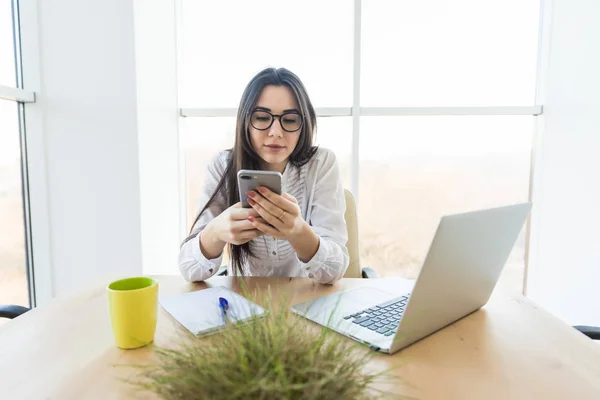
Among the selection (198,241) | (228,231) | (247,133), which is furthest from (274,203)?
(247,133)

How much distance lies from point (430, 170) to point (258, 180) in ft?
5.26

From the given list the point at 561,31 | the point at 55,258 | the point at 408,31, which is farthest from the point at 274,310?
the point at 561,31

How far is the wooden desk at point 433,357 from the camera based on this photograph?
525 mm

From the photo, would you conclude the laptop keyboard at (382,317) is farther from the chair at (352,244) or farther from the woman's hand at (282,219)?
the chair at (352,244)

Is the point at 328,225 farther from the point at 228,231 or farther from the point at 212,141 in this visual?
the point at 212,141

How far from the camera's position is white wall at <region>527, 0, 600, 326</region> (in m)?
1.74

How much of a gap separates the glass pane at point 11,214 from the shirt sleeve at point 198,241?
116cm

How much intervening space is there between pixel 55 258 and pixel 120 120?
2.73ft

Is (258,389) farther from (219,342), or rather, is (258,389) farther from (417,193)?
(417,193)

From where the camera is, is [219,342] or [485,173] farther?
[485,173]

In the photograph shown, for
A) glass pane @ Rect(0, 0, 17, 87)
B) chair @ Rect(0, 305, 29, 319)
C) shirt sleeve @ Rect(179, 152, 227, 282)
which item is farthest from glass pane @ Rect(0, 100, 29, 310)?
shirt sleeve @ Rect(179, 152, 227, 282)

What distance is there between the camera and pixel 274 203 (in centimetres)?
93

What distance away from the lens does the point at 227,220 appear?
0.99 m

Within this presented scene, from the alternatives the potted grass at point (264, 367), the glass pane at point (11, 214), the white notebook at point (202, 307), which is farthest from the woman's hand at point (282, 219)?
the glass pane at point (11, 214)
